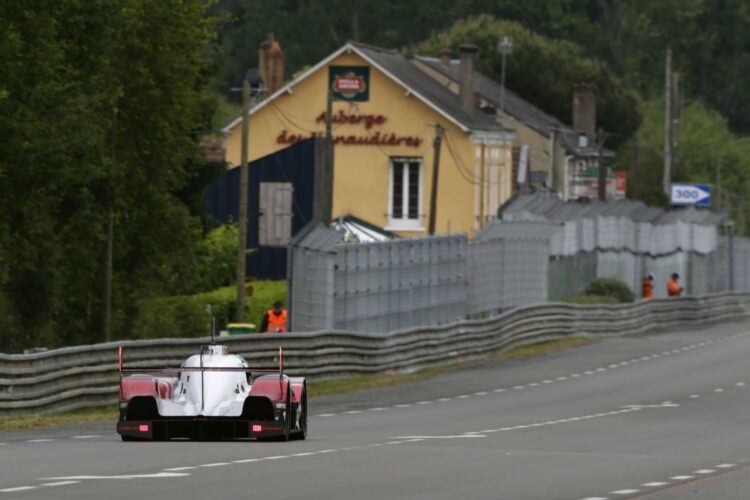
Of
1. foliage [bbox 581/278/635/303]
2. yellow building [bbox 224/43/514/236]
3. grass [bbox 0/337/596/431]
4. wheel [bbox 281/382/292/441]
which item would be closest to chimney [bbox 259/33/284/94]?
yellow building [bbox 224/43/514/236]

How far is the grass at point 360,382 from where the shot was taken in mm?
25375

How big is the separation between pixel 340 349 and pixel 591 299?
20271mm

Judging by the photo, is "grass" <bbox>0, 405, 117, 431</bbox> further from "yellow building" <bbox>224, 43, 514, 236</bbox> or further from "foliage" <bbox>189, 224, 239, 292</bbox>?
"yellow building" <bbox>224, 43, 514, 236</bbox>

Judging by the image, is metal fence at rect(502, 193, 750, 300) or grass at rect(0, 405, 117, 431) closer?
grass at rect(0, 405, 117, 431)

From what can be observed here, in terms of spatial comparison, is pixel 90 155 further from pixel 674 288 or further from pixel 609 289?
pixel 674 288

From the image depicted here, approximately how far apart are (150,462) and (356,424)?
8596 millimetres

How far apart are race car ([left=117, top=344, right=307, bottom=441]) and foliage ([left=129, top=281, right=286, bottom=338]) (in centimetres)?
2724

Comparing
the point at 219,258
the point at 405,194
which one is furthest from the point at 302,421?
the point at 405,194

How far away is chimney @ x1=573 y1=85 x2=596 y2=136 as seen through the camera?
101 meters

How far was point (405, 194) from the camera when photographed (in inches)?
3063

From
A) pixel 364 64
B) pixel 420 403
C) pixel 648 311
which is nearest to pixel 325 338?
pixel 420 403

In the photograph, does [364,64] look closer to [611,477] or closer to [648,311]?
[648,311]

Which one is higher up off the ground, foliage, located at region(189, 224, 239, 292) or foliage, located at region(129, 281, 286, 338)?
foliage, located at region(189, 224, 239, 292)

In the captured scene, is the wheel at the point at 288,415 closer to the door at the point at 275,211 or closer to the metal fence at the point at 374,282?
the metal fence at the point at 374,282
